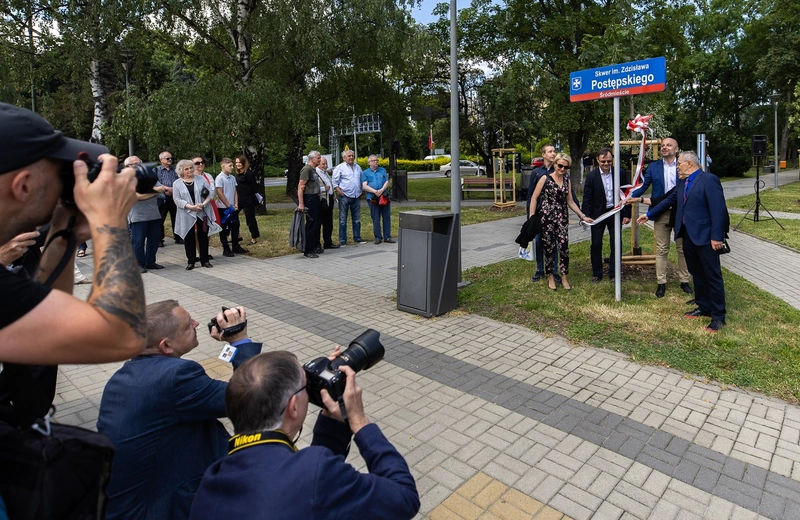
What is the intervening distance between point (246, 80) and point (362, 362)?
50.1 ft

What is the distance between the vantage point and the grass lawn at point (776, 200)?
17.7m

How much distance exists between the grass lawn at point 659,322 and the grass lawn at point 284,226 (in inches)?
174

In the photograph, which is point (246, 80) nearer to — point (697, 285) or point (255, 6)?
point (255, 6)

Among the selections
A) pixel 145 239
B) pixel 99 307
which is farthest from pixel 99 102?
pixel 99 307

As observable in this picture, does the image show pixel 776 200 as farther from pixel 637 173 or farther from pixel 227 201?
pixel 227 201

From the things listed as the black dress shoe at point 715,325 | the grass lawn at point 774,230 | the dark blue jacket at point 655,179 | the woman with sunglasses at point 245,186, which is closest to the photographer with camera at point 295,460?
the black dress shoe at point 715,325

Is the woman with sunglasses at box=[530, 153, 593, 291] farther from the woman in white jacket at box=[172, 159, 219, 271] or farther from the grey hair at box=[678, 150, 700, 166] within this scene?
the woman in white jacket at box=[172, 159, 219, 271]

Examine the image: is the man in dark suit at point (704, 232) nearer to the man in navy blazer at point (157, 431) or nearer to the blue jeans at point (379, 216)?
the man in navy blazer at point (157, 431)

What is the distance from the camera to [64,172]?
1.35 m

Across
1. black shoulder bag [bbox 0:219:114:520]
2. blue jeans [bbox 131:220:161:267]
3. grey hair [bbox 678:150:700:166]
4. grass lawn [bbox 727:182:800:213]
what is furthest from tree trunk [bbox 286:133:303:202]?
black shoulder bag [bbox 0:219:114:520]

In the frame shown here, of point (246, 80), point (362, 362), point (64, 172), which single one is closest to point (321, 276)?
point (362, 362)

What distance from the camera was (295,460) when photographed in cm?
156

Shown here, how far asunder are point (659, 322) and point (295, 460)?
5.44 metres

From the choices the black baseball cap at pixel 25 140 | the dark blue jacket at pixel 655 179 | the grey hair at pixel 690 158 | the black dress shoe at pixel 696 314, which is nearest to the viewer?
the black baseball cap at pixel 25 140
